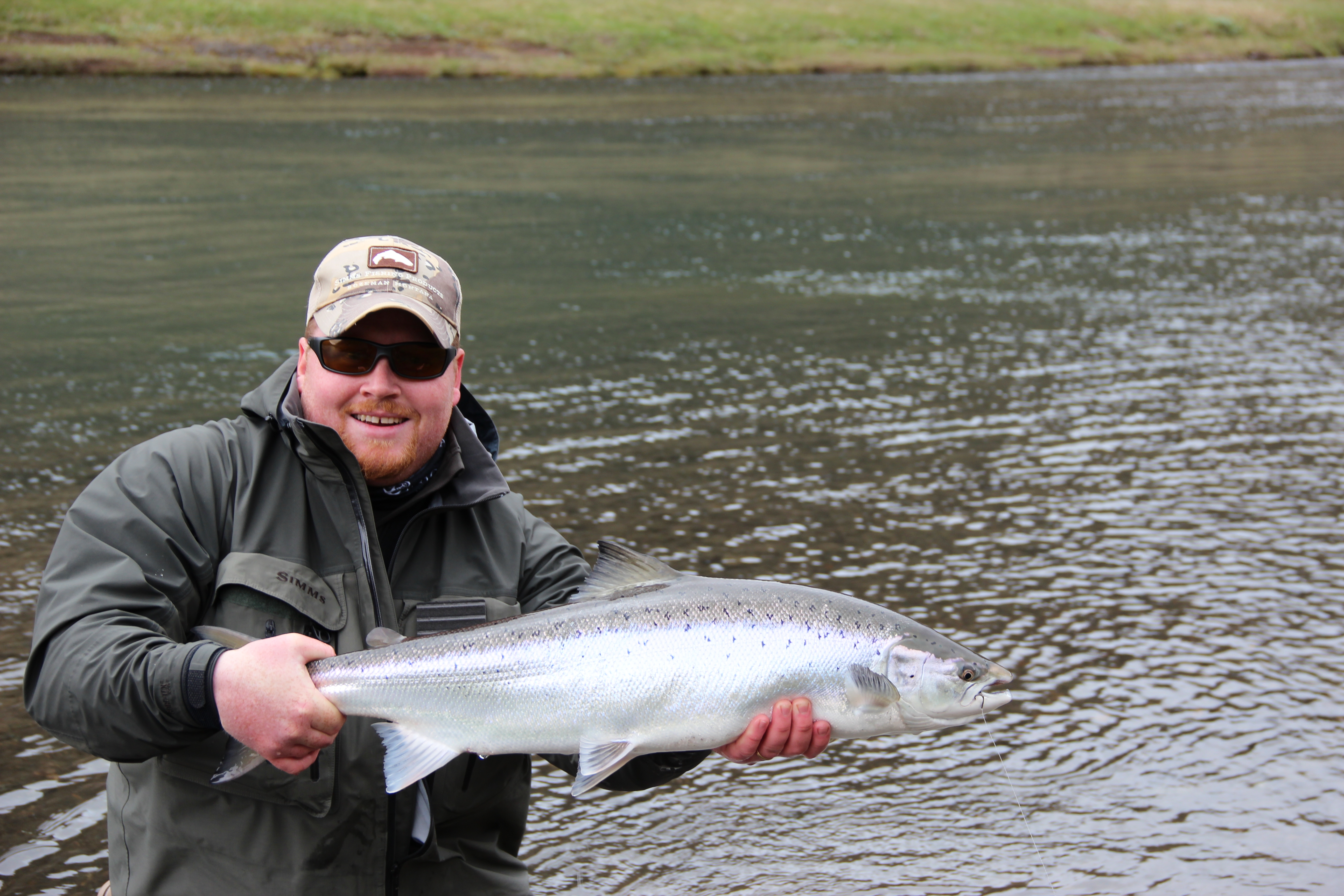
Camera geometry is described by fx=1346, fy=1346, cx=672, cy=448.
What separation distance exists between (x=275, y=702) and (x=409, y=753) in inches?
17.8

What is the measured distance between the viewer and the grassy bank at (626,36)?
45.3 meters

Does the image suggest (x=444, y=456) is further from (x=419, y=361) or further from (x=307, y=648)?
(x=307, y=648)

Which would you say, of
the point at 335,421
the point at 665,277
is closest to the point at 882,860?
the point at 335,421

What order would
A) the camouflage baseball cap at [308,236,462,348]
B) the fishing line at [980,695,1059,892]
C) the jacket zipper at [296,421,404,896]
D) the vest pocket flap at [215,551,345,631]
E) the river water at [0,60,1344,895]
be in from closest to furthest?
the vest pocket flap at [215,551,345,631] → the jacket zipper at [296,421,404,896] → the camouflage baseball cap at [308,236,462,348] → the fishing line at [980,695,1059,892] → the river water at [0,60,1344,895]

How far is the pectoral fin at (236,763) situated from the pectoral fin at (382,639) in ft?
A: 1.23

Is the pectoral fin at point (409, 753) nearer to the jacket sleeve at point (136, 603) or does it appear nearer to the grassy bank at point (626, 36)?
the jacket sleeve at point (136, 603)

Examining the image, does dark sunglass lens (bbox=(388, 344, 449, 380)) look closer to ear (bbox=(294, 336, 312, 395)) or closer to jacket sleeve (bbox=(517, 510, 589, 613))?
ear (bbox=(294, 336, 312, 395))

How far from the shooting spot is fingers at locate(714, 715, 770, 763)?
3365 mm

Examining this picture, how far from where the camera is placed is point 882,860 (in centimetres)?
539

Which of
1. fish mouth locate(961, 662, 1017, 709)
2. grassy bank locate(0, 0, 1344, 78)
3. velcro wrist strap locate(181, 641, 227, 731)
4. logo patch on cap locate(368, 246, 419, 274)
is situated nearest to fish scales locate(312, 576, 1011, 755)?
fish mouth locate(961, 662, 1017, 709)

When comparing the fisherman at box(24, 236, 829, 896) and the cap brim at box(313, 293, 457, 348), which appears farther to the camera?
the cap brim at box(313, 293, 457, 348)

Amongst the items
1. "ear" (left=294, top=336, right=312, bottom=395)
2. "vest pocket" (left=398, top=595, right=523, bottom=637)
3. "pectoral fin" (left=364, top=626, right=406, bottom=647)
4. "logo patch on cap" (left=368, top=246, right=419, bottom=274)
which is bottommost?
"vest pocket" (left=398, top=595, right=523, bottom=637)

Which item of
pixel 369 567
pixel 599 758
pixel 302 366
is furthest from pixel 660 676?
pixel 302 366

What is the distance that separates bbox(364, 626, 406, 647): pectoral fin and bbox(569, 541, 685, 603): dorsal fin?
47 centimetres
